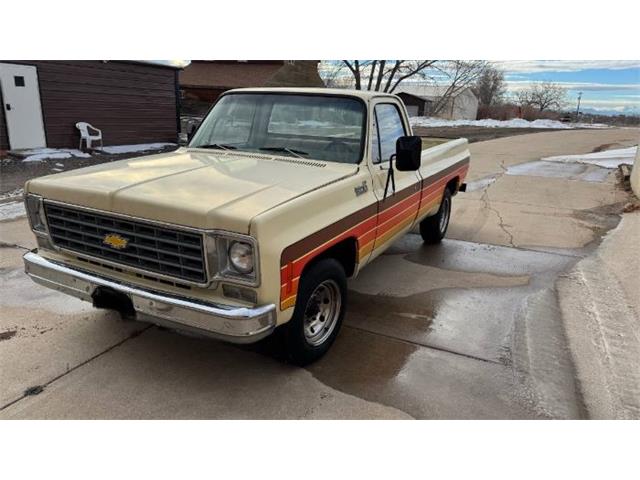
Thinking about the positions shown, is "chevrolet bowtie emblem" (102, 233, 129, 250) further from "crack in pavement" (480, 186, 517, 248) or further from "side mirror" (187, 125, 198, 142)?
"crack in pavement" (480, 186, 517, 248)

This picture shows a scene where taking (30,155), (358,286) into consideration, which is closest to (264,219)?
(358,286)

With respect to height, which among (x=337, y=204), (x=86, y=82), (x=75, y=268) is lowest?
(x=75, y=268)

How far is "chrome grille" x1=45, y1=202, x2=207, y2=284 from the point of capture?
2861 mm

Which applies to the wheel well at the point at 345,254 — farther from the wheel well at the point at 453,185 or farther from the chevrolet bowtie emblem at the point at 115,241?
the wheel well at the point at 453,185

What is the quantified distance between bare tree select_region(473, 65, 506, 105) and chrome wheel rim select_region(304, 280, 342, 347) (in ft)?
130

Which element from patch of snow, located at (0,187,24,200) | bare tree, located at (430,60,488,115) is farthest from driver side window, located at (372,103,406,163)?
bare tree, located at (430,60,488,115)

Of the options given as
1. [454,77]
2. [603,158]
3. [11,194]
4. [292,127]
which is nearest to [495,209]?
[292,127]

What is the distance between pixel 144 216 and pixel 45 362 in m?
1.48

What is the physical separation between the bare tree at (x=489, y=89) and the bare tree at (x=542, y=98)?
6.76ft

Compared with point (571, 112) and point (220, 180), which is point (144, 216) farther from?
point (571, 112)

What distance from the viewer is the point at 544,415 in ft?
10.1

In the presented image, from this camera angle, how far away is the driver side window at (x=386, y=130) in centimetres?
428

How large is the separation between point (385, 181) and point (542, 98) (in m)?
41.3

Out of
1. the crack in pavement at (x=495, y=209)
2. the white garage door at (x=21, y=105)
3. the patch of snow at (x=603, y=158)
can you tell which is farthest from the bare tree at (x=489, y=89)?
the white garage door at (x=21, y=105)
